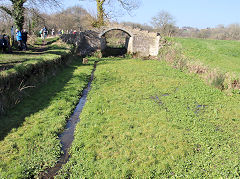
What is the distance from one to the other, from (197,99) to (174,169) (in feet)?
18.8

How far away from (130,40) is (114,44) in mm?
5621

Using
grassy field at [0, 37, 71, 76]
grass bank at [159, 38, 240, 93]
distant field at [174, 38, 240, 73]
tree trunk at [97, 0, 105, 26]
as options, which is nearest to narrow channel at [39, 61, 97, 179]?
grassy field at [0, 37, 71, 76]

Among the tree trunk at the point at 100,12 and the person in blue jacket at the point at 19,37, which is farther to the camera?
the tree trunk at the point at 100,12

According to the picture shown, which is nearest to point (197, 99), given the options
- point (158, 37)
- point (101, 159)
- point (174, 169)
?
point (174, 169)

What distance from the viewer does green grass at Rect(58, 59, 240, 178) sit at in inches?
205

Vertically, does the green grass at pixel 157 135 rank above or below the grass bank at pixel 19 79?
below

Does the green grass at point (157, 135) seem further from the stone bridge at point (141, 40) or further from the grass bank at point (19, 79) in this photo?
the stone bridge at point (141, 40)

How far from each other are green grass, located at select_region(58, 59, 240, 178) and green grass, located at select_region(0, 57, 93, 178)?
689mm

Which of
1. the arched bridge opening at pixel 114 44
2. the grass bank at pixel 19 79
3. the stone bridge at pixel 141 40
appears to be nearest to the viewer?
the grass bank at pixel 19 79

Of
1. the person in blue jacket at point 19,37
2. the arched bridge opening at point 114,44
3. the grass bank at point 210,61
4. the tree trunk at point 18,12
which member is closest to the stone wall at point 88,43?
the arched bridge opening at point 114,44

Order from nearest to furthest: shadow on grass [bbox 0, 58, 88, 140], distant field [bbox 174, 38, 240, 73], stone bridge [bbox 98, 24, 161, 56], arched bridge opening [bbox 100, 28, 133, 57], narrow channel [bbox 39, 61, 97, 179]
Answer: narrow channel [bbox 39, 61, 97, 179], shadow on grass [bbox 0, 58, 88, 140], distant field [bbox 174, 38, 240, 73], stone bridge [bbox 98, 24, 161, 56], arched bridge opening [bbox 100, 28, 133, 57]

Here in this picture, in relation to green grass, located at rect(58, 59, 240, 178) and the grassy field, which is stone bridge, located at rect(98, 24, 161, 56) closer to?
the grassy field

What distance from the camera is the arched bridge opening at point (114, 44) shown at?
27078mm

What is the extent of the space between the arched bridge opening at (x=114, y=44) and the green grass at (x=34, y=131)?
56.2 feet
